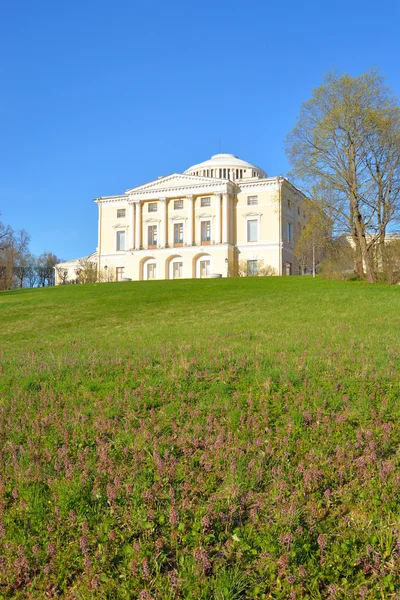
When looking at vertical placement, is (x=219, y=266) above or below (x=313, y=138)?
below

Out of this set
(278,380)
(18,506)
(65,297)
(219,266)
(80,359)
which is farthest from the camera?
(219,266)

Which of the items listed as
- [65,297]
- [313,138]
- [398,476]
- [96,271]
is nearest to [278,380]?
[398,476]

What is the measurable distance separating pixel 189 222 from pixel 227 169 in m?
14.6

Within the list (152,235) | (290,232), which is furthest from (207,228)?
(290,232)

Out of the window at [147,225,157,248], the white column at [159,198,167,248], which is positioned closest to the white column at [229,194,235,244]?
the white column at [159,198,167,248]

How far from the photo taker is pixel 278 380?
7.36 metres

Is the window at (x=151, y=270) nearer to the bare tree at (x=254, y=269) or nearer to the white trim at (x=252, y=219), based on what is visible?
the bare tree at (x=254, y=269)

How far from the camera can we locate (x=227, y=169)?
7738cm

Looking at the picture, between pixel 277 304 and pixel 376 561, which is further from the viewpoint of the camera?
pixel 277 304

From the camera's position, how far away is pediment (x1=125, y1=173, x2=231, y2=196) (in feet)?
219

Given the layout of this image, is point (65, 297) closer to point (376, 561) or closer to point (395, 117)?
point (395, 117)

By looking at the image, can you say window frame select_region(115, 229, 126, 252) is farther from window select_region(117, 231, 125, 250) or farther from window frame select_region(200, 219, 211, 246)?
window frame select_region(200, 219, 211, 246)

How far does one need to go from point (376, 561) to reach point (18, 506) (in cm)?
316

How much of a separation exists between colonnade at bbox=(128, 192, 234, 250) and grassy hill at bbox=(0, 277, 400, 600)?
57.3 meters
